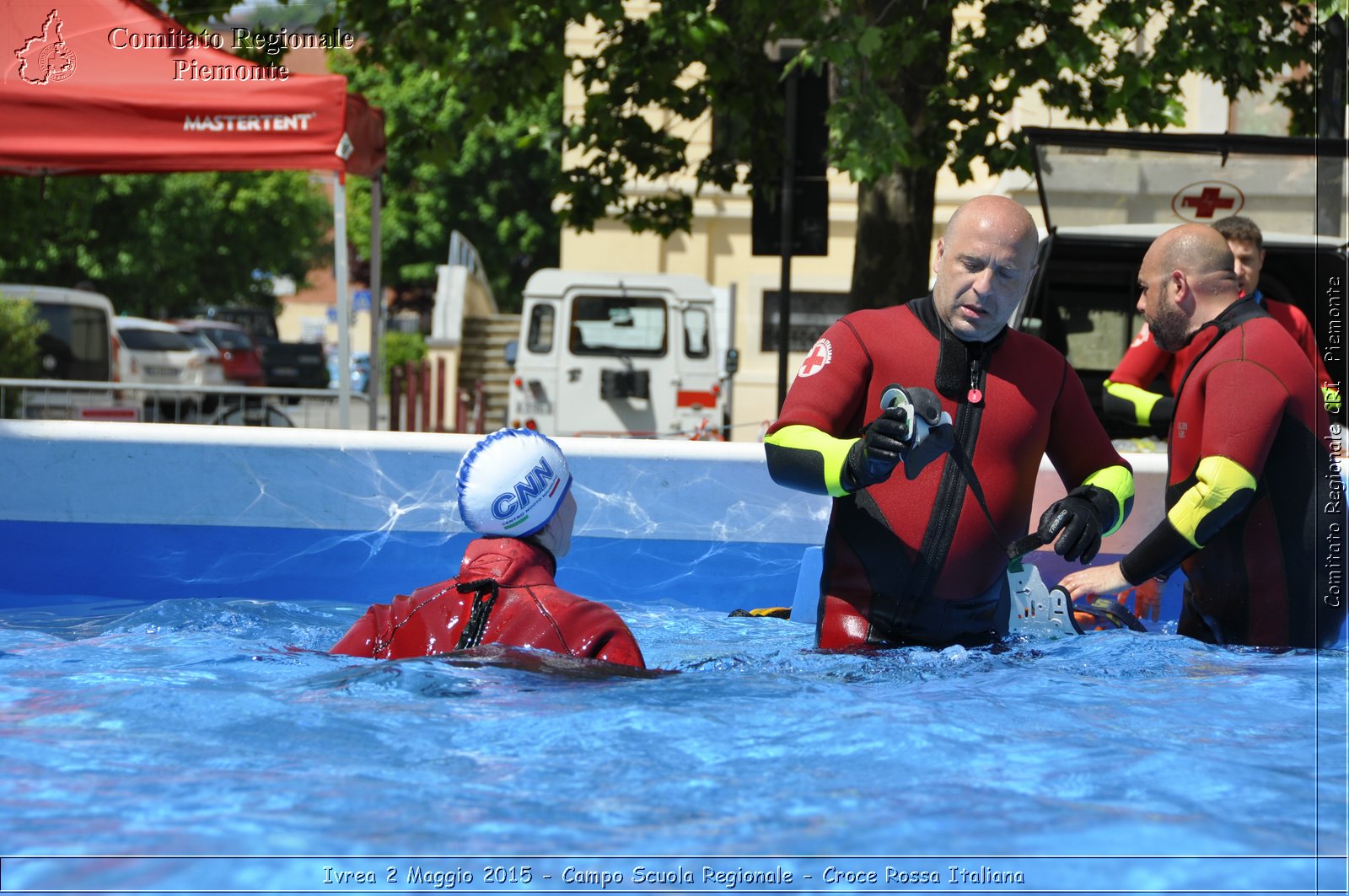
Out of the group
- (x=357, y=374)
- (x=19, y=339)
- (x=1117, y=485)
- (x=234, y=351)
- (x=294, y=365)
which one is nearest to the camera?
(x=1117, y=485)

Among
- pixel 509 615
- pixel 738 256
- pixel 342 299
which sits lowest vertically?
pixel 509 615

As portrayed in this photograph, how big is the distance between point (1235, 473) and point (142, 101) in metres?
6.96

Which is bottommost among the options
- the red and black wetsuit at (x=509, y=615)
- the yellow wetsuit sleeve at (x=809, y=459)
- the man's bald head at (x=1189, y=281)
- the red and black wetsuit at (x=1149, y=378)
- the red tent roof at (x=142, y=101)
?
the red and black wetsuit at (x=509, y=615)

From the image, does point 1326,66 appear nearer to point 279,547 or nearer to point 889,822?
point 279,547

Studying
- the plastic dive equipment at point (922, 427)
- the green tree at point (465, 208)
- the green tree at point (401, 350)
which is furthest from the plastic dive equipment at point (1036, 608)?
the green tree at point (465, 208)

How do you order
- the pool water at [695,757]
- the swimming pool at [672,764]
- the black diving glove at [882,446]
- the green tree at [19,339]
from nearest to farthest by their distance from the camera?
the swimming pool at [672,764] < the pool water at [695,757] < the black diving glove at [882,446] < the green tree at [19,339]

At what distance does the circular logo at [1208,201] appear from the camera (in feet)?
25.9

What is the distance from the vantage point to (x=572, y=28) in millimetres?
20859

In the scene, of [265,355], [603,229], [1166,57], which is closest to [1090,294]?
[1166,57]

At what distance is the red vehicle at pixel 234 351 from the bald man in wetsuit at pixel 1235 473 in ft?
79.8

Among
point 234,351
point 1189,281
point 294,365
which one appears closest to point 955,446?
point 1189,281

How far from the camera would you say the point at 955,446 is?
404 centimetres

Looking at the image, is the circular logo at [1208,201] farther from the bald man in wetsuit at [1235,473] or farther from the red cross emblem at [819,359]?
A: the red cross emblem at [819,359]

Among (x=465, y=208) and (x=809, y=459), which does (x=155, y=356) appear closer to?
(x=465, y=208)
